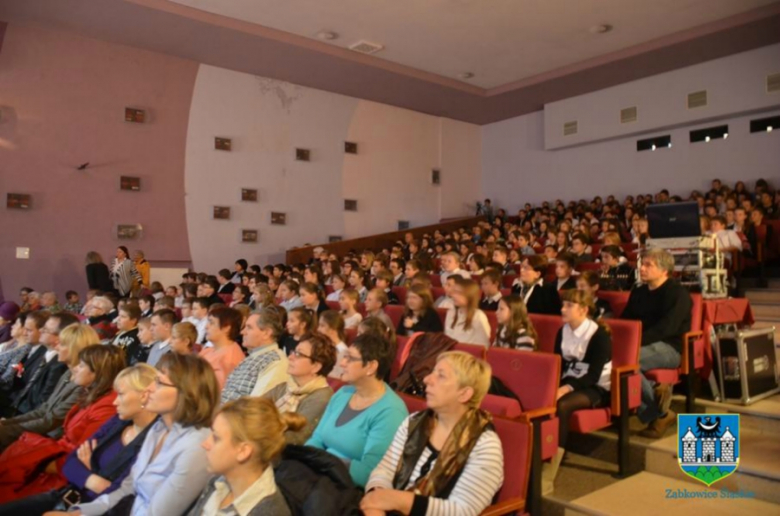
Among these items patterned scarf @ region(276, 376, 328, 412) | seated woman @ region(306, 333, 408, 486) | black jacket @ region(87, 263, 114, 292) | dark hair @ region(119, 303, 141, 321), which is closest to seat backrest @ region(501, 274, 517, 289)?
dark hair @ region(119, 303, 141, 321)

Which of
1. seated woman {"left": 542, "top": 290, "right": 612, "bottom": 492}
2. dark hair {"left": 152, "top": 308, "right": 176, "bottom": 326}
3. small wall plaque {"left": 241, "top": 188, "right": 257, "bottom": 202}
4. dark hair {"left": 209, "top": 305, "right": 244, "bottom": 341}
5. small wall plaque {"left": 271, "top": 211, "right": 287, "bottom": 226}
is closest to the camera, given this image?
seated woman {"left": 542, "top": 290, "right": 612, "bottom": 492}

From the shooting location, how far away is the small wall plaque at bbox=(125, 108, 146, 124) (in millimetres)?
7895

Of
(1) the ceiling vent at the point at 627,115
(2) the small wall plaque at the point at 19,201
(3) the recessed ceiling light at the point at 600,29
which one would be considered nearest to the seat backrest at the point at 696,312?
(3) the recessed ceiling light at the point at 600,29

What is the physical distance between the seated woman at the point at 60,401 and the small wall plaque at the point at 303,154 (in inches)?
261

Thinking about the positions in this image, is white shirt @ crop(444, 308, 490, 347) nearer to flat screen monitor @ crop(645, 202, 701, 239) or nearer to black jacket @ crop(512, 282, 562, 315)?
black jacket @ crop(512, 282, 562, 315)

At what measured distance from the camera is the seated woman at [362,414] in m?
1.91

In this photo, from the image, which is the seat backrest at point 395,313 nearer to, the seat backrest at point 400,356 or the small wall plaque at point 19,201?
the seat backrest at point 400,356

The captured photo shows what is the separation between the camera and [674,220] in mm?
4285

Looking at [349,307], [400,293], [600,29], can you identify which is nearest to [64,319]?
[349,307]

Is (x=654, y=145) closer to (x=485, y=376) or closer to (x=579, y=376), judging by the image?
(x=579, y=376)

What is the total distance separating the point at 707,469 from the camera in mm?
2455

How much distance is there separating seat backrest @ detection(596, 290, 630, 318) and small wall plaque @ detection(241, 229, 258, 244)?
603cm

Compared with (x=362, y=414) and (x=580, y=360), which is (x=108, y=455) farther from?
(x=580, y=360)

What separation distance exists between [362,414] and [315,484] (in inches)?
17.6
